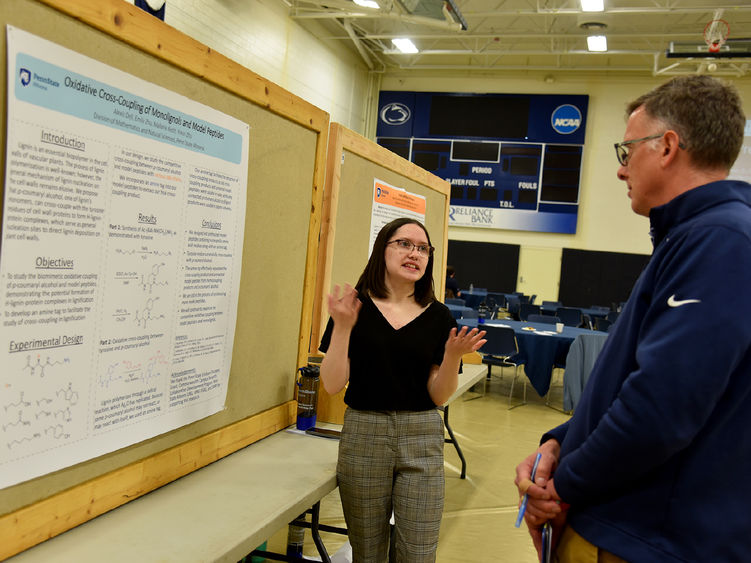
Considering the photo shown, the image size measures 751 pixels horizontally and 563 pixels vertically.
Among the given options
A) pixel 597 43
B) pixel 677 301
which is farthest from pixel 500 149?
pixel 677 301

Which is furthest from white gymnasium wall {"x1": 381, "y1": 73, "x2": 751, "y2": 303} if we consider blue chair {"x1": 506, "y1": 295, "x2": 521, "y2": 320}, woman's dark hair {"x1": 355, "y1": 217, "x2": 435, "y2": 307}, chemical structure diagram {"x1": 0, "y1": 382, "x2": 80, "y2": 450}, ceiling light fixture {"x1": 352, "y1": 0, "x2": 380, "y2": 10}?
chemical structure diagram {"x1": 0, "y1": 382, "x2": 80, "y2": 450}

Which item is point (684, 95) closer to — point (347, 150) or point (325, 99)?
point (347, 150)

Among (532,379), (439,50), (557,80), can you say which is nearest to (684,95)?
(532,379)

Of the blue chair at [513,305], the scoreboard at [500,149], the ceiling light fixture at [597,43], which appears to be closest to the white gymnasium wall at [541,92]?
the scoreboard at [500,149]

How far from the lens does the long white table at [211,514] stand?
1.28m

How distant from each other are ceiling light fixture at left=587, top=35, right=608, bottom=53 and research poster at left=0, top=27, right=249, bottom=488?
995cm

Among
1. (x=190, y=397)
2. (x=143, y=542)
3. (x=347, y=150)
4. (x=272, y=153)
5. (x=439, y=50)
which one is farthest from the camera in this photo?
(x=439, y=50)

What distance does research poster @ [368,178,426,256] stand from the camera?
9.72 feet

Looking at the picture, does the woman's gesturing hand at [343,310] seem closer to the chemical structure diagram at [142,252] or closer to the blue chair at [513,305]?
the chemical structure diagram at [142,252]

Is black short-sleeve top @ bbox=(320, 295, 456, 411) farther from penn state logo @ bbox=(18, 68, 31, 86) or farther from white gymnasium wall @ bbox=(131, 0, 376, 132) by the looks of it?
→ white gymnasium wall @ bbox=(131, 0, 376, 132)

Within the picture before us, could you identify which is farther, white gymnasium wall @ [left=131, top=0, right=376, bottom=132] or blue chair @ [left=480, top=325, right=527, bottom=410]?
white gymnasium wall @ [left=131, top=0, right=376, bottom=132]

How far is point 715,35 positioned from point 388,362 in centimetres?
1007

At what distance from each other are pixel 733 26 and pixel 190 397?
12.3 metres

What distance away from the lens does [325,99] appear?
1123cm
